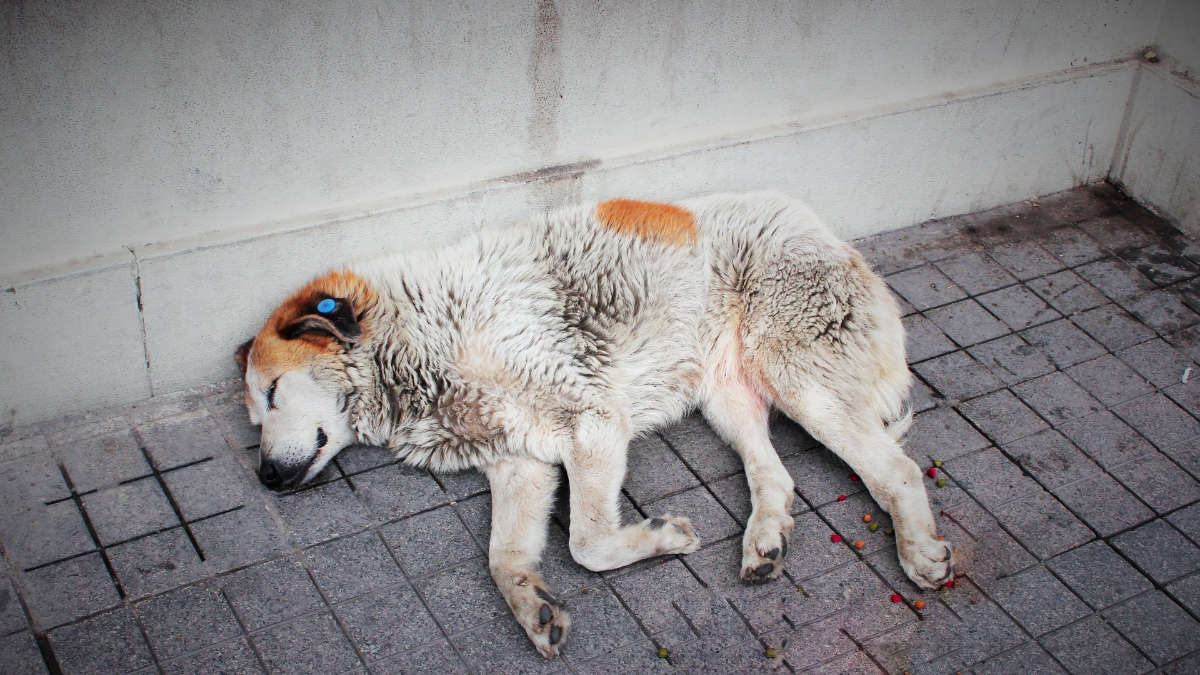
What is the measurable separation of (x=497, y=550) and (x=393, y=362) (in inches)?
37.9

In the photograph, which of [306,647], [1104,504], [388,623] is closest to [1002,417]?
[1104,504]

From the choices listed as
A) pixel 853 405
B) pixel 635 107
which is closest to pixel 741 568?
pixel 853 405

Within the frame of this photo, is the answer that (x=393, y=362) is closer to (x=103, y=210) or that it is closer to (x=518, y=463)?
(x=518, y=463)

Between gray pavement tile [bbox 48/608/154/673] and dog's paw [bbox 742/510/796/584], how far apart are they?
2302 mm

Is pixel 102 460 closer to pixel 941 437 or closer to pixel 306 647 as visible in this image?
pixel 306 647

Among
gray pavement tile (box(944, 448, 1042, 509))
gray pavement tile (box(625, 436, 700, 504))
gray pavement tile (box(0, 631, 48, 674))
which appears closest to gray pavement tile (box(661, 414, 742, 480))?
gray pavement tile (box(625, 436, 700, 504))

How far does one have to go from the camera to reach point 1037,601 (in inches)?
171

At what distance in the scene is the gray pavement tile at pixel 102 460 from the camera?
15.5 ft

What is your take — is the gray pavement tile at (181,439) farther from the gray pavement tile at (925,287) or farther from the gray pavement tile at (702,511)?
the gray pavement tile at (925,287)

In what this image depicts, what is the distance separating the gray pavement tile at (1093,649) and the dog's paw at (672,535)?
141cm

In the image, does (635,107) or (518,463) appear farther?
(635,107)

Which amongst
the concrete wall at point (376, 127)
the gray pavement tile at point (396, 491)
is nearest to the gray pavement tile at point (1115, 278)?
the concrete wall at point (376, 127)

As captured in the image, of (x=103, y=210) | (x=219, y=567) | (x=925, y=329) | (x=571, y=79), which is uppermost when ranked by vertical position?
(x=571, y=79)

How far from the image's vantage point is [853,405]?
4.77 m
